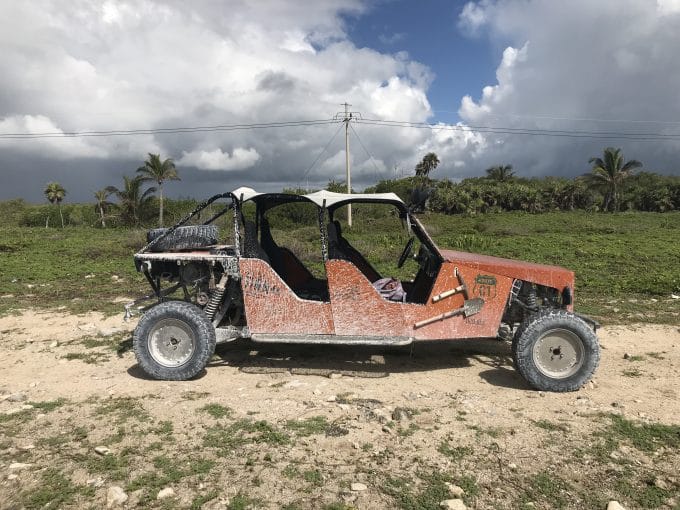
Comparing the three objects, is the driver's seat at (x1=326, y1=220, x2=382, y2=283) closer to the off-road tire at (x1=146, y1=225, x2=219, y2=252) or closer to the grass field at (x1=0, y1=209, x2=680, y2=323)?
the off-road tire at (x1=146, y1=225, x2=219, y2=252)

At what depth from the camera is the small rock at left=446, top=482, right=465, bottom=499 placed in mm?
2984

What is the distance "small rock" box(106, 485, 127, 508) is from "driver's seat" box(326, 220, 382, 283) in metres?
2.87

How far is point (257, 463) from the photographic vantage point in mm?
3332

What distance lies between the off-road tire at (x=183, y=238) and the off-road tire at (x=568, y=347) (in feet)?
10.8

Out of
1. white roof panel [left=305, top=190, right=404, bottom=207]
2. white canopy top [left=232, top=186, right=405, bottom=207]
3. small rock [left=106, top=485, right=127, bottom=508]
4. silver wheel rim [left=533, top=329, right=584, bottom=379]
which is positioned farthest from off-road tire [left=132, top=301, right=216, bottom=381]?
silver wheel rim [left=533, top=329, right=584, bottom=379]

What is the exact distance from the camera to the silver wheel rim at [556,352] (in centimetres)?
461

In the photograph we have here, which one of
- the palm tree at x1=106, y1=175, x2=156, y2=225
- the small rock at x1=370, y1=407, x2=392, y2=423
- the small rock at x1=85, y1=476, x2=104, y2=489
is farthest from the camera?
the palm tree at x1=106, y1=175, x2=156, y2=225

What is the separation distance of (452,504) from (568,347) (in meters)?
2.36

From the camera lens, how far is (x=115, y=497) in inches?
116

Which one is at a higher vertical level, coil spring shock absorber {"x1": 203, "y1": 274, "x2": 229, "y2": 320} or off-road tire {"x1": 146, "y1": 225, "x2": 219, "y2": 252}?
off-road tire {"x1": 146, "y1": 225, "x2": 219, "y2": 252}

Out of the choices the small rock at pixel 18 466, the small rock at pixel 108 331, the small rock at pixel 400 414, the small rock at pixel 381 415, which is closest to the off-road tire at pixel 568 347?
the small rock at pixel 400 414

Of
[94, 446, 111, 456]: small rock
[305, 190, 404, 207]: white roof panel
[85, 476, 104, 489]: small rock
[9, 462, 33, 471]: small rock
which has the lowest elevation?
[85, 476, 104, 489]: small rock

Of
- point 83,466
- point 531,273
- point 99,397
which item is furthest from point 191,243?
point 531,273

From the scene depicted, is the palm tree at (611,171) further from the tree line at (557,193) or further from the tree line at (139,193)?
the tree line at (139,193)
